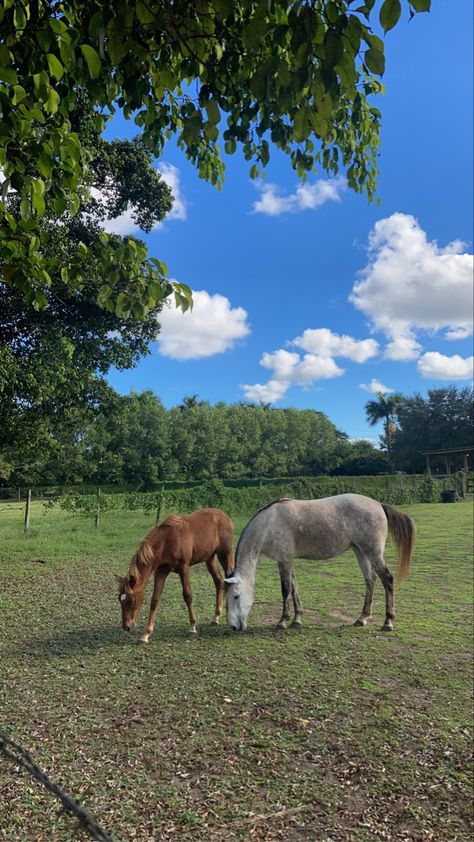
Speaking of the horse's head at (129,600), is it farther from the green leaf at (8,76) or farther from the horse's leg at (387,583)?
the green leaf at (8,76)

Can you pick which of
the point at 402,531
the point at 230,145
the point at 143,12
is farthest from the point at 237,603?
the point at 143,12

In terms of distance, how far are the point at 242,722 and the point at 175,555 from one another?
2.08 meters

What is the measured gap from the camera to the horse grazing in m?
5.64

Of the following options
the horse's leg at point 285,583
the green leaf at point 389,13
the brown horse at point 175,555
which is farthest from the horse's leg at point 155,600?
the green leaf at point 389,13

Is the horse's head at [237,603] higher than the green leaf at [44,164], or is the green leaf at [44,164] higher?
the green leaf at [44,164]

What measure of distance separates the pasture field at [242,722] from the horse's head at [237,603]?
25 centimetres

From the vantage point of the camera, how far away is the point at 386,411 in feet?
14.1

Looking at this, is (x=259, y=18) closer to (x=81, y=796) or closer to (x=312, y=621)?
(x=81, y=796)

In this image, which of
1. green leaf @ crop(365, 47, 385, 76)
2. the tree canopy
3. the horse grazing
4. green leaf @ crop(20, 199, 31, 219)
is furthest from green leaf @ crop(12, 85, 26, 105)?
the horse grazing

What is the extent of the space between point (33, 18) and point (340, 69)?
54.1 inches

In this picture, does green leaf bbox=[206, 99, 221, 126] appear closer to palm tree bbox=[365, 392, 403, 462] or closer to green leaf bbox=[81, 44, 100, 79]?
green leaf bbox=[81, 44, 100, 79]

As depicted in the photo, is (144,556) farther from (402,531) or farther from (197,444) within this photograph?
(197,444)

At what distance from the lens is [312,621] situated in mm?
6105

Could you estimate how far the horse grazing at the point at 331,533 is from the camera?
222 inches
